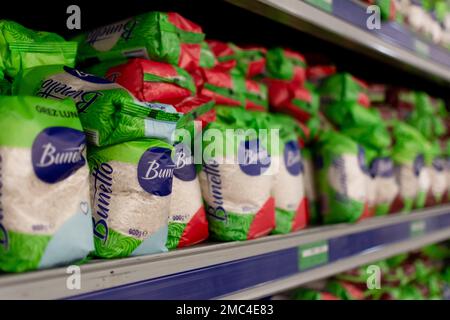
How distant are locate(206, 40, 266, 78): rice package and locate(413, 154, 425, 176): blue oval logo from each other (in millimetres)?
796

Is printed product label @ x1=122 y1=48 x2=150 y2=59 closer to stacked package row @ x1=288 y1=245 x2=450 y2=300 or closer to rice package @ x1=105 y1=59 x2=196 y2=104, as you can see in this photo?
rice package @ x1=105 y1=59 x2=196 y2=104

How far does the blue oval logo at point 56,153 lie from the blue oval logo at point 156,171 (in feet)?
0.41

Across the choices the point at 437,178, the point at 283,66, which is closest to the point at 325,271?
the point at 283,66

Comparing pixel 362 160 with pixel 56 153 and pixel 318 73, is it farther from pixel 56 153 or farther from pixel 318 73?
pixel 56 153

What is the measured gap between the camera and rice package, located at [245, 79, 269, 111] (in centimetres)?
133

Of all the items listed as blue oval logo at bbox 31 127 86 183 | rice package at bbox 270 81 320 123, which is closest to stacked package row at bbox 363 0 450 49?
rice package at bbox 270 81 320 123

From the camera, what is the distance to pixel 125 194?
85 cm

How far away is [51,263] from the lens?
72 centimetres

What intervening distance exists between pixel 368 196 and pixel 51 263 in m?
1.12

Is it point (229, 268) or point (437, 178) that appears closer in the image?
point (229, 268)

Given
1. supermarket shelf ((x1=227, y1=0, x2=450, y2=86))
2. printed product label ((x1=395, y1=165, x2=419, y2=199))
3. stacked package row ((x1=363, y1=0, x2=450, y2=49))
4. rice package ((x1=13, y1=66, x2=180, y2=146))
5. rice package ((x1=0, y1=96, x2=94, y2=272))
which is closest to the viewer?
rice package ((x1=0, y1=96, x2=94, y2=272))

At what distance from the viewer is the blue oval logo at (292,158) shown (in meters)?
1.28

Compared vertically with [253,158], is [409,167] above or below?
above

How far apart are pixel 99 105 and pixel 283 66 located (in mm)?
755
